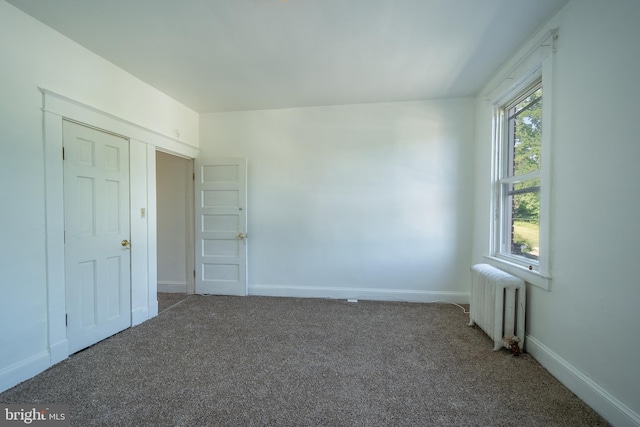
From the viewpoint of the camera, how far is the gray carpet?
5.35 feet

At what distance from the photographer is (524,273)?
93.6 inches

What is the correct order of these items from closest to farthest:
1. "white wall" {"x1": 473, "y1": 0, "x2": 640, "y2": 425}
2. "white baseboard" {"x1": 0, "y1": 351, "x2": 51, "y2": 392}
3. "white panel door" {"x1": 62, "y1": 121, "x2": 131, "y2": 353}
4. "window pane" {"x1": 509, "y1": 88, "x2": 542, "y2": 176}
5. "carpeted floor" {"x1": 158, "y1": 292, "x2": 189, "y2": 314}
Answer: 1. "white wall" {"x1": 473, "y1": 0, "x2": 640, "y2": 425}
2. "white baseboard" {"x1": 0, "y1": 351, "x2": 51, "y2": 392}
3. "white panel door" {"x1": 62, "y1": 121, "x2": 131, "y2": 353}
4. "window pane" {"x1": 509, "y1": 88, "x2": 542, "y2": 176}
5. "carpeted floor" {"x1": 158, "y1": 292, "x2": 189, "y2": 314}

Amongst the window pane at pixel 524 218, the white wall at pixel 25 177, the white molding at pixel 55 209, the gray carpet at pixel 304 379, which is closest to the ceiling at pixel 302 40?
the white wall at pixel 25 177

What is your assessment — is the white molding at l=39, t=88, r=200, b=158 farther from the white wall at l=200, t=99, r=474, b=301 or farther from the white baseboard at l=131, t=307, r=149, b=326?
the white baseboard at l=131, t=307, r=149, b=326

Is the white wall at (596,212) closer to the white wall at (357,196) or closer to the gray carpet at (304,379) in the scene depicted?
the gray carpet at (304,379)

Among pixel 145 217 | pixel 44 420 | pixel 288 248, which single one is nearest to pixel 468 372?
pixel 288 248

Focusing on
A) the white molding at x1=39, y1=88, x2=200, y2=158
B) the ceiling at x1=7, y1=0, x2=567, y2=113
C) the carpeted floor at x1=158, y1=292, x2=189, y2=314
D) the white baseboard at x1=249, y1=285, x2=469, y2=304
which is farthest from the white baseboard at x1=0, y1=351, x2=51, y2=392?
the ceiling at x1=7, y1=0, x2=567, y2=113

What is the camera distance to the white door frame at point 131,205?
2146 millimetres

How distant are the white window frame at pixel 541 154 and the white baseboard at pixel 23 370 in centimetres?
407

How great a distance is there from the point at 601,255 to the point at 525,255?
1.02 meters

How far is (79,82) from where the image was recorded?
7.75 ft

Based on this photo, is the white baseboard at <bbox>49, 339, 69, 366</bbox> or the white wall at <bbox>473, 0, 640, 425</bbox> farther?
the white baseboard at <bbox>49, 339, 69, 366</bbox>

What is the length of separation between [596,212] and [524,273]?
88 centimetres

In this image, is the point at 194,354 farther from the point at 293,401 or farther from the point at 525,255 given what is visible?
the point at 525,255
